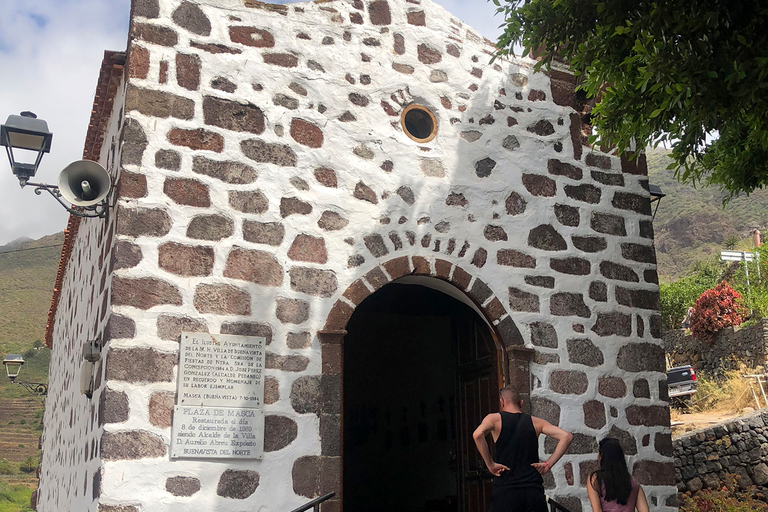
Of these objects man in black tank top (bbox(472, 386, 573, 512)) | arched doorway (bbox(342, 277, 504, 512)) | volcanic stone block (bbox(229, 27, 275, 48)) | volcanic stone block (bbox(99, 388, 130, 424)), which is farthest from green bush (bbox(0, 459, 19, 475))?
man in black tank top (bbox(472, 386, 573, 512))

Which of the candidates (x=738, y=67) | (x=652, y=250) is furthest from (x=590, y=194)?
(x=738, y=67)

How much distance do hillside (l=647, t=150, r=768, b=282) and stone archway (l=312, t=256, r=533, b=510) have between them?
44.1 meters

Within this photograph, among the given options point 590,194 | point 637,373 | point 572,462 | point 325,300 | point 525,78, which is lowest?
point 572,462

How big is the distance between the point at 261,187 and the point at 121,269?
43.7 inches

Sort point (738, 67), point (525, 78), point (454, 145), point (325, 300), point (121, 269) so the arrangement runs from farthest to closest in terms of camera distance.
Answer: point (525, 78)
point (454, 145)
point (325, 300)
point (121, 269)
point (738, 67)

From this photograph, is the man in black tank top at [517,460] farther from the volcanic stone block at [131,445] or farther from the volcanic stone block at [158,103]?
the volcanic stone block at [158,103]

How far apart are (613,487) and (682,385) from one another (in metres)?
13.4

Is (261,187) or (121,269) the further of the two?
(261,187)

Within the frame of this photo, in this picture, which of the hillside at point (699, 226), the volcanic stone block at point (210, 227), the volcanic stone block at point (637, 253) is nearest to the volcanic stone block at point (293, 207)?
the volcanic stone block at point (210, 227)

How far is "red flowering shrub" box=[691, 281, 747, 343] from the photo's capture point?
18141mm

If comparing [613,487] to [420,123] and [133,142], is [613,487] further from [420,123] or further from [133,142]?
[133,142]

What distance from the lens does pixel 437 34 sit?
6.16 meters

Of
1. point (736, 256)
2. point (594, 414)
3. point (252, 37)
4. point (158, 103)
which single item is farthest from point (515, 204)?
point (736, 256)

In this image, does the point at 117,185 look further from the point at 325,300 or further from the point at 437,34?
the point at 437,34
